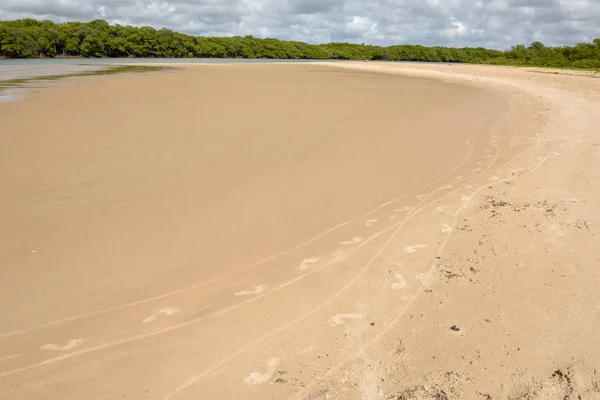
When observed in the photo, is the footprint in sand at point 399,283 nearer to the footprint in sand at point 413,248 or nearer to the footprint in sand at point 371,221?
the footprint in sand at point 413,248

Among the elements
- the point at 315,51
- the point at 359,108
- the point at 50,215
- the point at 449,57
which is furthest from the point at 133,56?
the point at 50,215

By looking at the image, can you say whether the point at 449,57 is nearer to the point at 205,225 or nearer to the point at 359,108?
the point at 359,108

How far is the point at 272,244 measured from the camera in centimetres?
459

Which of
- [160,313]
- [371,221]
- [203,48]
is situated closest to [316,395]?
[160,313]

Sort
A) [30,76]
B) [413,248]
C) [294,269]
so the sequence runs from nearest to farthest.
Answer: [294,269] → [413,248] → [30,76]

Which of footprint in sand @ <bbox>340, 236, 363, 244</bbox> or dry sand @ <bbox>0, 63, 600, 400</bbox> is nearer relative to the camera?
dry sand @ <bbox>0, 63, 600, 400</bbox>

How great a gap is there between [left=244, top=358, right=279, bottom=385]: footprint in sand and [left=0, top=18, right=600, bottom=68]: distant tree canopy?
50.6 metres

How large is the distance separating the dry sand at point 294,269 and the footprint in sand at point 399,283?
0.02 m

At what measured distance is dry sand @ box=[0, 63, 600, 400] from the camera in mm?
2719

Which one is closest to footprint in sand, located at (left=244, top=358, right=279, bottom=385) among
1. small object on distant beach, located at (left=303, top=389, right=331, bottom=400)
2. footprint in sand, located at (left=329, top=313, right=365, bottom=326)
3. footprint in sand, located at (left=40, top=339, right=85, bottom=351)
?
small object on distant beach, located at (left=303, top=389, right=331, bottom=400)

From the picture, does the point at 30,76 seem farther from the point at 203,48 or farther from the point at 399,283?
the point at 203,48

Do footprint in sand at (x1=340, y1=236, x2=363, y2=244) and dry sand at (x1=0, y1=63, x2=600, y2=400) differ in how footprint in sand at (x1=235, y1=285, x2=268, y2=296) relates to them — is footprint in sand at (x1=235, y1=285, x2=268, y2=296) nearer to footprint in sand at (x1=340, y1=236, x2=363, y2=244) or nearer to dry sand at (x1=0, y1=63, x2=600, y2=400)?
dry sand at (x1=0, y1=63, x2=600, y2=400)

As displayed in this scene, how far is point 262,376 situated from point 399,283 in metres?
1.57

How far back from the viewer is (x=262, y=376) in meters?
2.71
